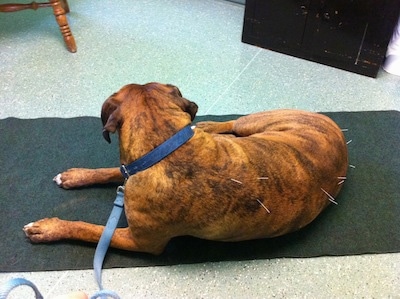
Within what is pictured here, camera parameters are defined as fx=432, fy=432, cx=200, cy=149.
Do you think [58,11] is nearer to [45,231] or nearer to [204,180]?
[45,231]

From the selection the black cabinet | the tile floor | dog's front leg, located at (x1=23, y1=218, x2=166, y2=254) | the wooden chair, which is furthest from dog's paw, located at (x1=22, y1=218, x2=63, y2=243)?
the black cabinet

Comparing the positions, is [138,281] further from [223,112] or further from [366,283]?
[223,112]

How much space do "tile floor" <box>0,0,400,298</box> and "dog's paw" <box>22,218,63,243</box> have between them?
13 centimetres

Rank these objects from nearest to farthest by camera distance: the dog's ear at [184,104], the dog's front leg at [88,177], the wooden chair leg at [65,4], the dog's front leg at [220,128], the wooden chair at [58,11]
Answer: the dog's ear at [184,104] → the dog's front leg at [88,177] → the dog's front leg at [220,128] → the wooden chair at [58,11] → the wooden chair leg at [65,4]

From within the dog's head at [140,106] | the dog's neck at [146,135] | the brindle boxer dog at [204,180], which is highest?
the dog's head at [140,106]

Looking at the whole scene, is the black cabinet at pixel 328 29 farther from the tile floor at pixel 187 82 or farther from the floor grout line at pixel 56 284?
the floor grout line at pixel 56 284

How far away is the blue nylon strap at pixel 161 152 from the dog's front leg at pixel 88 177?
19.7 inches

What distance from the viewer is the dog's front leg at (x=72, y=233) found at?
1632 millimetres

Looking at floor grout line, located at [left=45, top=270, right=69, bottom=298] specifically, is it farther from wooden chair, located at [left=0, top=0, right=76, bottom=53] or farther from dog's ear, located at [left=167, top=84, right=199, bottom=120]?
wooden chair, located at [left=0, top=0, right=76, bottom=53]

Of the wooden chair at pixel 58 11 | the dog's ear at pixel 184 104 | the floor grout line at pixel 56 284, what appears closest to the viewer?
the dog's ear at pixel 184 104

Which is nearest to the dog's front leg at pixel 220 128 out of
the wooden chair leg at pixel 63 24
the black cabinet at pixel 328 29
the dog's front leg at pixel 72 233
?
the dog's front leg at pixel 72 233

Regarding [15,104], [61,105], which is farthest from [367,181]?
[15,104]

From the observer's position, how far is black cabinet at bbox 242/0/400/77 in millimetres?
2578

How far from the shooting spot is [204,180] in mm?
1421
